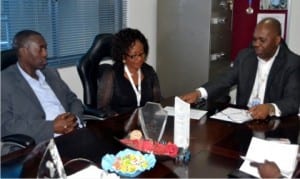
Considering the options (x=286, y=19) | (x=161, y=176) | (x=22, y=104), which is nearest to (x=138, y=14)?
(x=286, y=19)

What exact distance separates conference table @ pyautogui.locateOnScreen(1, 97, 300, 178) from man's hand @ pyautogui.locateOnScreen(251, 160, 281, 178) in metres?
0.13

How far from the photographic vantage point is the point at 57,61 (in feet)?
10.6

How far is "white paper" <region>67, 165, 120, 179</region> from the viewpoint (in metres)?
1.33

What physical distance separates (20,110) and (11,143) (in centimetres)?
36

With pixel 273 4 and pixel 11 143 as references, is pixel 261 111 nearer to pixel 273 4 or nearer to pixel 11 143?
pixel 11 143

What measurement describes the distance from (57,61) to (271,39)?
1857mm

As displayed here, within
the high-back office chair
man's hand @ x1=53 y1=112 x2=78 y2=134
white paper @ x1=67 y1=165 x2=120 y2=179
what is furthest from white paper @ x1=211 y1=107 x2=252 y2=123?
the high-back office chair

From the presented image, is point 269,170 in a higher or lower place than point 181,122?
lower

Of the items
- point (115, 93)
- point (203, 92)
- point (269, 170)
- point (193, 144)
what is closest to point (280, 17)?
point (203, 92)

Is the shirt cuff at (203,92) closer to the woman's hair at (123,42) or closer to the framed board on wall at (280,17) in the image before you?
the woman's hair at (123,42)

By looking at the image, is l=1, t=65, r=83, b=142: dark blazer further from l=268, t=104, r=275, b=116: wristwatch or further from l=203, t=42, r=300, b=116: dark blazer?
l=268, t=104, r=275, b=116: wristwatch

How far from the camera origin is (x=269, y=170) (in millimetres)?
1313

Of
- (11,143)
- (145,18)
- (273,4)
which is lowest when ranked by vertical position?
(11,143)

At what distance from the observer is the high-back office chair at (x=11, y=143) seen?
1.40m
